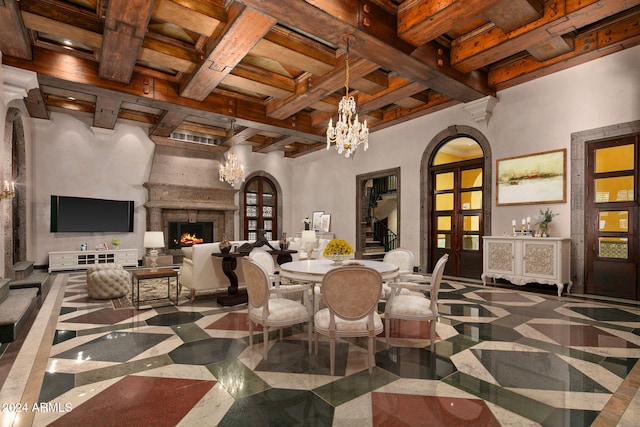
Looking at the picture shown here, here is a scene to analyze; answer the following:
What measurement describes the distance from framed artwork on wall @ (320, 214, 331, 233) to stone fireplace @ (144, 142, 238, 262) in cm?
280

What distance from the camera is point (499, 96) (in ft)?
20.0

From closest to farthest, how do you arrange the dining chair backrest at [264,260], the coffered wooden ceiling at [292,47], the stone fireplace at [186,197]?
the dining chair backrest at [264,260], the coffered wooden ceiling at [292,47], the stone fireplace at [186,197]

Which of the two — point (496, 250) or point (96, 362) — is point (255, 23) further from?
point (496, 250)

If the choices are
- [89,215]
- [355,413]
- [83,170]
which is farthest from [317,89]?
[89,215]

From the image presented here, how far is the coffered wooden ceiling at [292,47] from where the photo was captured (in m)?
3.78

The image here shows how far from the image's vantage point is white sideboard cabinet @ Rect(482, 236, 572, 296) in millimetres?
4973

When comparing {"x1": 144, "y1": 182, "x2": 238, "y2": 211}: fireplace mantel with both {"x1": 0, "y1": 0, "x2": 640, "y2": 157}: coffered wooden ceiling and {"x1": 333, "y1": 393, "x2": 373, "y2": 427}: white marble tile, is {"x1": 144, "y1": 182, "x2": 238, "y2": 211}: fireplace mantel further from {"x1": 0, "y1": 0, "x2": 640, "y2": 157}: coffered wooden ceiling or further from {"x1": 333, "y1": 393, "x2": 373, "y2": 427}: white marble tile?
{"x1": 333, "y1": 393, "x2": 373, "y2": 427}: white marble tile

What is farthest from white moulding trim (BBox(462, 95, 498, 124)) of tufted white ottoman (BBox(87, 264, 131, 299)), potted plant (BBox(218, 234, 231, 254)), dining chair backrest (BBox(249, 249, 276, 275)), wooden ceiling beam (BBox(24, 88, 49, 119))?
wooden ceiling beam (BBox(24, 88, 49, 119))

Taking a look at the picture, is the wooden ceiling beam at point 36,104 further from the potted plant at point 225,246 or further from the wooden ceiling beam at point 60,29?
the potted plant at point 225,246

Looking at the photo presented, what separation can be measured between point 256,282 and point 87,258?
719 cm

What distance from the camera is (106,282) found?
4766 millimetres

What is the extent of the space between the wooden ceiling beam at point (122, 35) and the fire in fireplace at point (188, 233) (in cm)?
502

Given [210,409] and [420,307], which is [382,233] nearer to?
[420,307]

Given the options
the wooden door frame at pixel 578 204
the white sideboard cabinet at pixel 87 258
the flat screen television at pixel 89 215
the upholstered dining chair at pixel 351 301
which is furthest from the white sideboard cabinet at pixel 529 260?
the flat screen television at pixel 89 215
